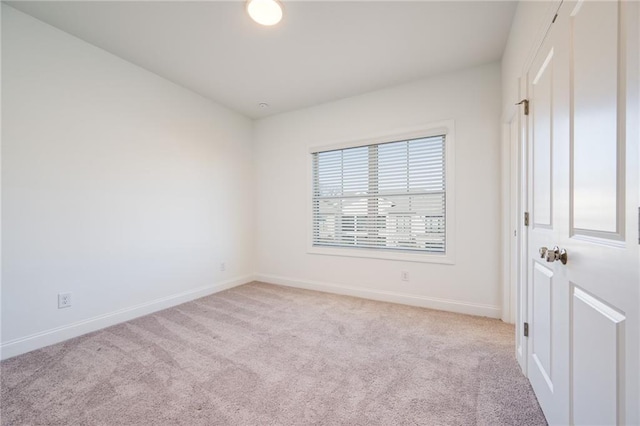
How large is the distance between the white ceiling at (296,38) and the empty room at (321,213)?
22 millimetres

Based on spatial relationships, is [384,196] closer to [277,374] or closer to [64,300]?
[277,374]

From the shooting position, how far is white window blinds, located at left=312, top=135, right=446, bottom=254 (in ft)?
9.98

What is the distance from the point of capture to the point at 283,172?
4047 millimetres

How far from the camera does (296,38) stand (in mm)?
2373

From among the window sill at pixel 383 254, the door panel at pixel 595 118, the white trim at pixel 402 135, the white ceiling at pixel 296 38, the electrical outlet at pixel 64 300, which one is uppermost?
the white ceiling at pixel 296 38

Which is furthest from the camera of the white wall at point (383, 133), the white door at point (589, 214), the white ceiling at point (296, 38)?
the white wall at point (383, 133)

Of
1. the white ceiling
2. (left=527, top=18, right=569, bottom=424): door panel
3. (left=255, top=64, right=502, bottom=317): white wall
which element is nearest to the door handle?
(left=527, top=18, right=569, bottom=424): door panel

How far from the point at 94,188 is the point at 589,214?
11.5 feet

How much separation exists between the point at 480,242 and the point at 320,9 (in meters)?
2.66

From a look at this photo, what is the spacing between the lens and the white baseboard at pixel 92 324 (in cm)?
202

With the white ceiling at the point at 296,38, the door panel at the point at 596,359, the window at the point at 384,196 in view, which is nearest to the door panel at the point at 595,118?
the door panel at the point at 596,359

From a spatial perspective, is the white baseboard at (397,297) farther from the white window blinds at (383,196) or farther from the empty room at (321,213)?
the white window blinds at (383,196)

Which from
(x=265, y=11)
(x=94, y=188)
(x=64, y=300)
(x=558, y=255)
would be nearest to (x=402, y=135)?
(x=265, y=11)

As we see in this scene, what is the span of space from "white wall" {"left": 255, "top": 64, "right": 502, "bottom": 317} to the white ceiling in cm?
28
